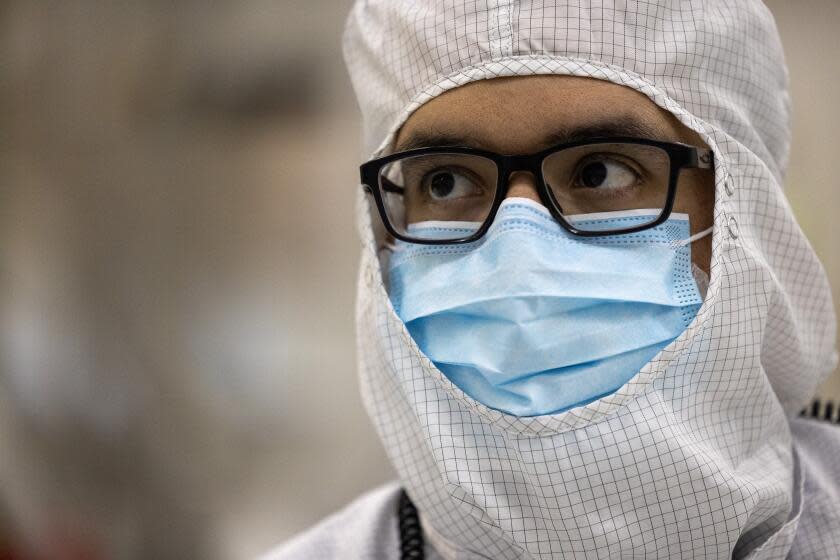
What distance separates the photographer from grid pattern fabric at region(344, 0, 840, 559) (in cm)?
99

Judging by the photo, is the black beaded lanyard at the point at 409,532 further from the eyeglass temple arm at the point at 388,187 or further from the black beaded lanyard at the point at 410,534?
the eyeglass temple arm at the point at 388,187

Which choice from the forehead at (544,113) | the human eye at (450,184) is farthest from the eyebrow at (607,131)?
the human eye at (450,184)

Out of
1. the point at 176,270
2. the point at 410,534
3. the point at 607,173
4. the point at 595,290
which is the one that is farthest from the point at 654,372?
the point at 176,270

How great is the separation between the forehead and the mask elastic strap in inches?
5.0

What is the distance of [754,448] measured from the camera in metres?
1.09

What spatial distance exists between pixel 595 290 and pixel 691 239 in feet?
0.53

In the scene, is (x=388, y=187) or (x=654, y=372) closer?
(x=654, y=372)

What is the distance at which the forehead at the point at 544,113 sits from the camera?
1081 mm

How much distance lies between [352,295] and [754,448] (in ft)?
7.47

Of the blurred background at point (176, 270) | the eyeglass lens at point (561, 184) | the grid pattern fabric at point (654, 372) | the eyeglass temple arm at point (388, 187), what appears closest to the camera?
the grid pattern fabric at point (654, 372)

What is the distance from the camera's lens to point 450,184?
3.95 feet

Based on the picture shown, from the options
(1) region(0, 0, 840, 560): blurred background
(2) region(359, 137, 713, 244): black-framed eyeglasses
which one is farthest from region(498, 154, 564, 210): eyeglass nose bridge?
(1) region(0, 0, 840, 560): blurred background

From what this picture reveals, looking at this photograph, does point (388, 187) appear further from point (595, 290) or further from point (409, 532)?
point (409, 532)

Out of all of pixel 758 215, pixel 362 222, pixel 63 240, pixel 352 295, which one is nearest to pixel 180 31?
pixel 63 240
